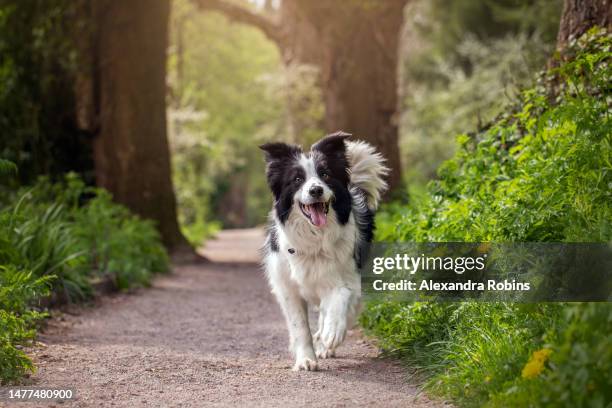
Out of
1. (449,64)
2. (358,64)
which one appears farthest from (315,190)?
(449,64)

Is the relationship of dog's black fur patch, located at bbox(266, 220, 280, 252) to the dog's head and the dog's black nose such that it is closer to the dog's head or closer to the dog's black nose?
the dog's head

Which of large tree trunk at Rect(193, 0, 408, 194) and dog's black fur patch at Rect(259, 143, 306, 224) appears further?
large tree trunk at Rect(193, 0, 408, 194)

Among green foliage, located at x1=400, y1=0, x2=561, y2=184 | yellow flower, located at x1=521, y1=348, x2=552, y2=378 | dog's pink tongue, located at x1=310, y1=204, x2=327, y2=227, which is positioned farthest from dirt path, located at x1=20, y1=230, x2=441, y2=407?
green foliage, located at x1=400, y1=0, x2=561, y2=184

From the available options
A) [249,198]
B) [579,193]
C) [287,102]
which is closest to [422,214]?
[579,193]

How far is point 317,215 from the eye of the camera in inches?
208

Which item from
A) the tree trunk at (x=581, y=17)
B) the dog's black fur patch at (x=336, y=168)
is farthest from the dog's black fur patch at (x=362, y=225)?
the tree trunk at (x=581, y=17)

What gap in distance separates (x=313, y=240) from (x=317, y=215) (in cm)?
23

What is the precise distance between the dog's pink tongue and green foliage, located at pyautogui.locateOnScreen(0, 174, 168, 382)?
1.87 metres

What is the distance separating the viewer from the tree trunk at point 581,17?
624 centimetres

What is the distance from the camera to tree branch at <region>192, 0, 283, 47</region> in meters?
18.2

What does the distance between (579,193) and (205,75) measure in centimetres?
2908

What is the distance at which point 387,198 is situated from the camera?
42.4 ft

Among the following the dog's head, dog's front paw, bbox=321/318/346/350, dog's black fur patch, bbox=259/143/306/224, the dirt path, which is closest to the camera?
the dirt path

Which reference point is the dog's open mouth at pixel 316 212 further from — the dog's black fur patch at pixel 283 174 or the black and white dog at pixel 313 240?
the dog's black fur patch at pixel 283 174
